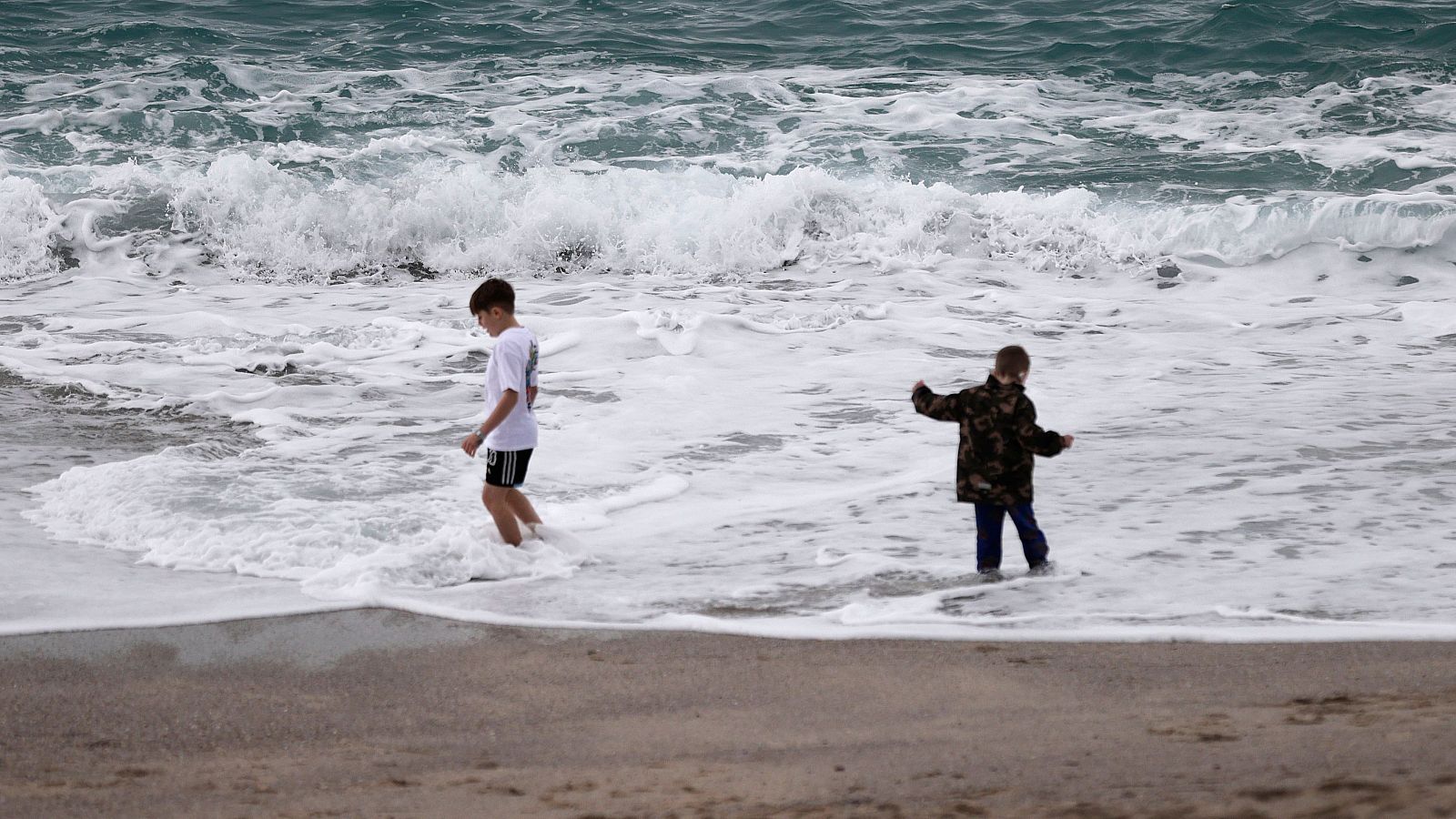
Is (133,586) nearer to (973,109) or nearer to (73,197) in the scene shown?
(73,197)

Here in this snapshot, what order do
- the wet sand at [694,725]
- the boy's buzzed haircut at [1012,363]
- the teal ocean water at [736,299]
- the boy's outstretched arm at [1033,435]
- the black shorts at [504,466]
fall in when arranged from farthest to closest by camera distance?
the black shorts at [504,466]
the teal ocean water at [736,299]
the boy's buzzed haircut at [1012,363]
the boy's outstretched arm at [1033,435]
the wet sand at [694,725]

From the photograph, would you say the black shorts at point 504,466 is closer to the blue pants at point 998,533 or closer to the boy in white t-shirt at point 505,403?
the boy in white t-shirt at point 505,403

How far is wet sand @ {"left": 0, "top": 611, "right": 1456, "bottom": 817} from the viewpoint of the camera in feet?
9.04

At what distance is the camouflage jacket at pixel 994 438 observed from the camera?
4.99 m

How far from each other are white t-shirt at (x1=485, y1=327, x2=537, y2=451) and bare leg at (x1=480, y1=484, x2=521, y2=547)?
0.63ft

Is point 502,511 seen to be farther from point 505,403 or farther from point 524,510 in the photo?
point 505,403

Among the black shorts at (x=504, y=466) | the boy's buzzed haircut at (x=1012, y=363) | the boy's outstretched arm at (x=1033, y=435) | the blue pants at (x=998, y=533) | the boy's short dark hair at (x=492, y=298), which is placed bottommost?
the blue pants at (x=998, y=533)

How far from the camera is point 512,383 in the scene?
5.28 m

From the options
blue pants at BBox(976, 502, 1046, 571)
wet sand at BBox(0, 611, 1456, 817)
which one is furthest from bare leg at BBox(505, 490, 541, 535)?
blue pants at BBox(976, 502, 1046, 571)

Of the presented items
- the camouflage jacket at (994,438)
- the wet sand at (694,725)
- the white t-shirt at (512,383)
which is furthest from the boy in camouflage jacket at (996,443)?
the white t-shirt at (512,383)

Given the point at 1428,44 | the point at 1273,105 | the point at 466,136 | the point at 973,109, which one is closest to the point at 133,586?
the point at 466,136

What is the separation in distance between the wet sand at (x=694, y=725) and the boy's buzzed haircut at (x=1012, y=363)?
47.7 inches

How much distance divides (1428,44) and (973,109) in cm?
729

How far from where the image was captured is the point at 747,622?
4.54m
